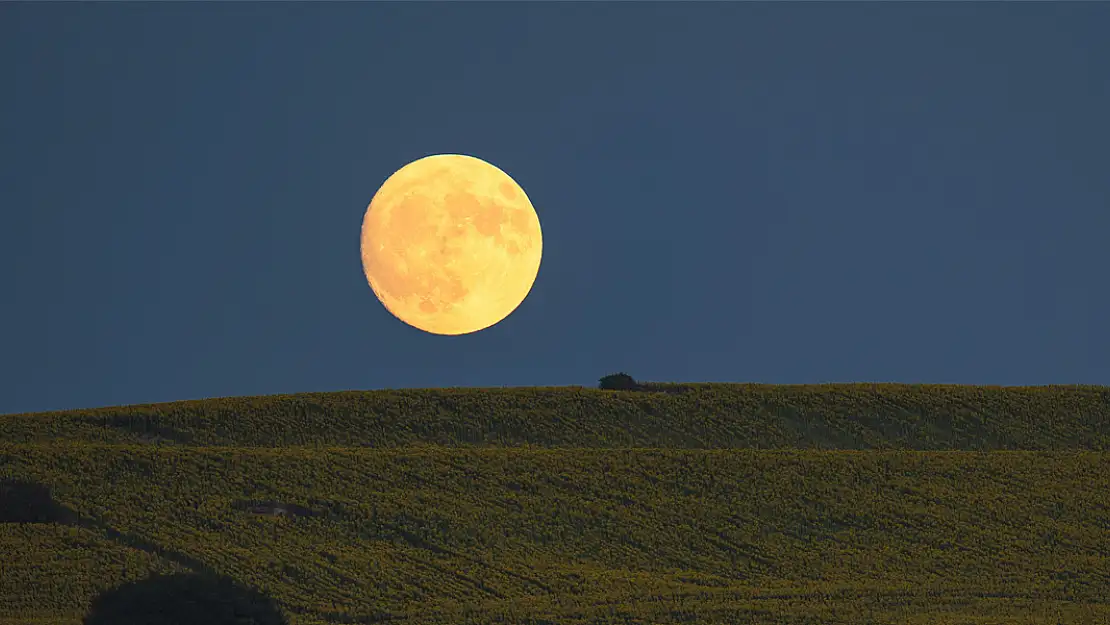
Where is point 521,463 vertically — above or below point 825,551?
above

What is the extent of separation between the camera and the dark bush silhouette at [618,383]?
80.4m

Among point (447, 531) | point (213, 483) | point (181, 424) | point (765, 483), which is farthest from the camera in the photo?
point (181, 424)

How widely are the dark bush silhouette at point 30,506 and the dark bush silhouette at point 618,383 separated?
35.7 metres

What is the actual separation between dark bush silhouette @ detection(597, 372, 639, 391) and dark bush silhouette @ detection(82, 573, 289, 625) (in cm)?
4015

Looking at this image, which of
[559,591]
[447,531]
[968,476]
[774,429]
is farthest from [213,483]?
[968,476]

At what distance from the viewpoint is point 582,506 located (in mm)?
56062

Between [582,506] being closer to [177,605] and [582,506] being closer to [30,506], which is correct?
[177,605]

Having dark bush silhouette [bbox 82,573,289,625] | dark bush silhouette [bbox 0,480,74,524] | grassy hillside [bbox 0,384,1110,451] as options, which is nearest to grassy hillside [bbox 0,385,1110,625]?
grassy hillside [bbox 0,384,1110,451]

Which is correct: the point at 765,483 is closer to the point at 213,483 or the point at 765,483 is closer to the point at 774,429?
the point at 774,429

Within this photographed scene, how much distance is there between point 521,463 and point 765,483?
11.3 meters

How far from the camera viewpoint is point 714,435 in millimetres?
69562

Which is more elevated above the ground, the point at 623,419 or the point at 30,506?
the point at 623,419

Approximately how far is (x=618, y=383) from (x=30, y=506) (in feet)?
124

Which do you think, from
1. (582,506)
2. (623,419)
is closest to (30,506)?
(582,506)
